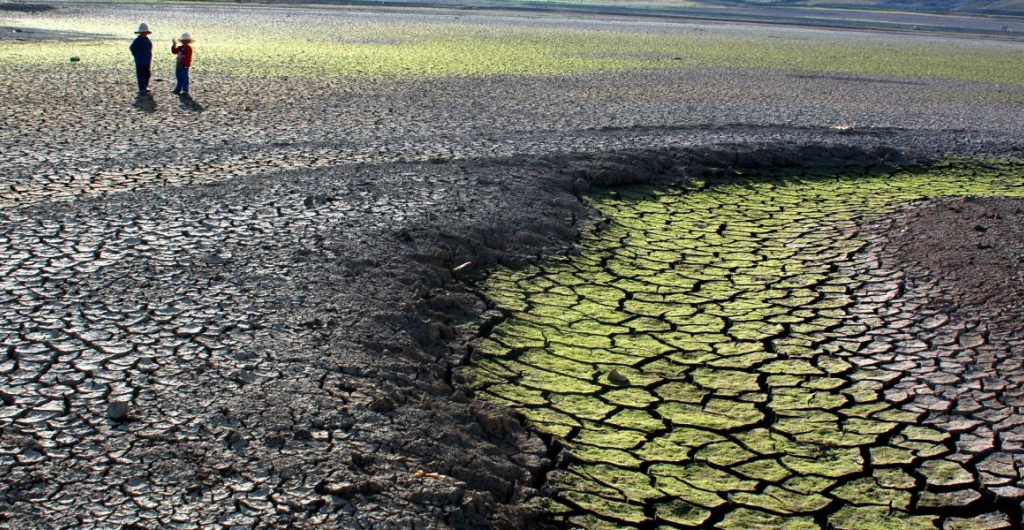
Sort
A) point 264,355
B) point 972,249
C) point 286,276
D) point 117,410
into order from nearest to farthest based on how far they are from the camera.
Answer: point 117,410, point 264,355, point 286,276, point 972,249

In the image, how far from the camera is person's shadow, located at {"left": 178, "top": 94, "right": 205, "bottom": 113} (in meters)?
12.2

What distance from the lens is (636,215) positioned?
8.47 metres

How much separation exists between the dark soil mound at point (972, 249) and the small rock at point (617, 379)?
2445 mm

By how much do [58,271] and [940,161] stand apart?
9.37m

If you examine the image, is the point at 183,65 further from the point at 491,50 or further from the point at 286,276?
the point at 491,50

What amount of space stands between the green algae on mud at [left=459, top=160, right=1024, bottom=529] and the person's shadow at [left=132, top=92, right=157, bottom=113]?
644 cm

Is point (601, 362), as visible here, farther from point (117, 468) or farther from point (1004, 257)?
point (1004, 257)

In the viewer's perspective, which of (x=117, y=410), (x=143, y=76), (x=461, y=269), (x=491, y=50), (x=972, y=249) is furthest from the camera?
(x=491, y=50)

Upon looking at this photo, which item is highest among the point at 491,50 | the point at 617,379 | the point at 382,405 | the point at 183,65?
the point at 491,50

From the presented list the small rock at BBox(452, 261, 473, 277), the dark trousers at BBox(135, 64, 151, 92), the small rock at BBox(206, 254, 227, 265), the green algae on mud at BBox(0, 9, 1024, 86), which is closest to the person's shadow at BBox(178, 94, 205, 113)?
the dark trousers at BBox(135, 64, 151, 92)

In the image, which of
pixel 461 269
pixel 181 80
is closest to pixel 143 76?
pixel 181 80

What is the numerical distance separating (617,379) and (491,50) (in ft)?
62.7

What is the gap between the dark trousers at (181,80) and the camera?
13250 mm

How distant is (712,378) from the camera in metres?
5.19
